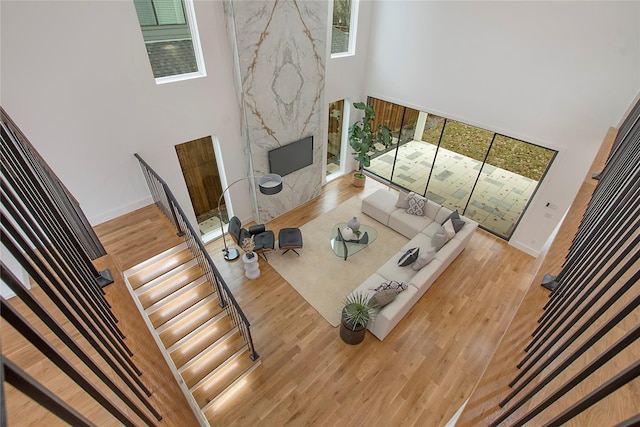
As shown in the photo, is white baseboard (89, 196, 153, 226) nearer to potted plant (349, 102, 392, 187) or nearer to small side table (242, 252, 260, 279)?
small side table (242, 252, 260, 279)

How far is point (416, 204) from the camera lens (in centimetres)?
773

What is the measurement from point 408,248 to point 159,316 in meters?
4.94

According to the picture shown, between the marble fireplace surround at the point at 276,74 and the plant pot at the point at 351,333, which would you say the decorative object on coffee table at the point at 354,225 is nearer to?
the marble fireplace surround at the point at 276,74

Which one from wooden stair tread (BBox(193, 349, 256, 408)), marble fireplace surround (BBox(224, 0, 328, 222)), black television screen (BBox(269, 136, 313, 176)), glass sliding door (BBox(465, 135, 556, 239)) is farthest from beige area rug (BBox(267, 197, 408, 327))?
glass sliding door (BBox(465, 135, 556, 239))

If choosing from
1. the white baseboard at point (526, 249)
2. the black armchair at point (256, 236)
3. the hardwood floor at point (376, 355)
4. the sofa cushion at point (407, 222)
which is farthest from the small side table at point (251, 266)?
the white baseboard at point (526, 249)

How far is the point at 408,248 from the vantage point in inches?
273

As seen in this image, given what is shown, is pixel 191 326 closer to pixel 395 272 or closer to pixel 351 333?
pixel 351 333

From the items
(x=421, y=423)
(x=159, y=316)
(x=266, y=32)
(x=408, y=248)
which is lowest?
(x=421, y=423)

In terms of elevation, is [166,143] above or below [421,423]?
above

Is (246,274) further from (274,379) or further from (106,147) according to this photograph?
(106,147)

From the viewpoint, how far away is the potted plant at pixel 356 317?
520cm

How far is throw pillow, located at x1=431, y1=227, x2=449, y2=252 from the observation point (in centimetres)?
666

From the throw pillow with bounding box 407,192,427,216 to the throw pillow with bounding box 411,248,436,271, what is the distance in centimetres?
163

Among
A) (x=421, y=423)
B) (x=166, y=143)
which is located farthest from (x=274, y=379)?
(x=166, y=143)
